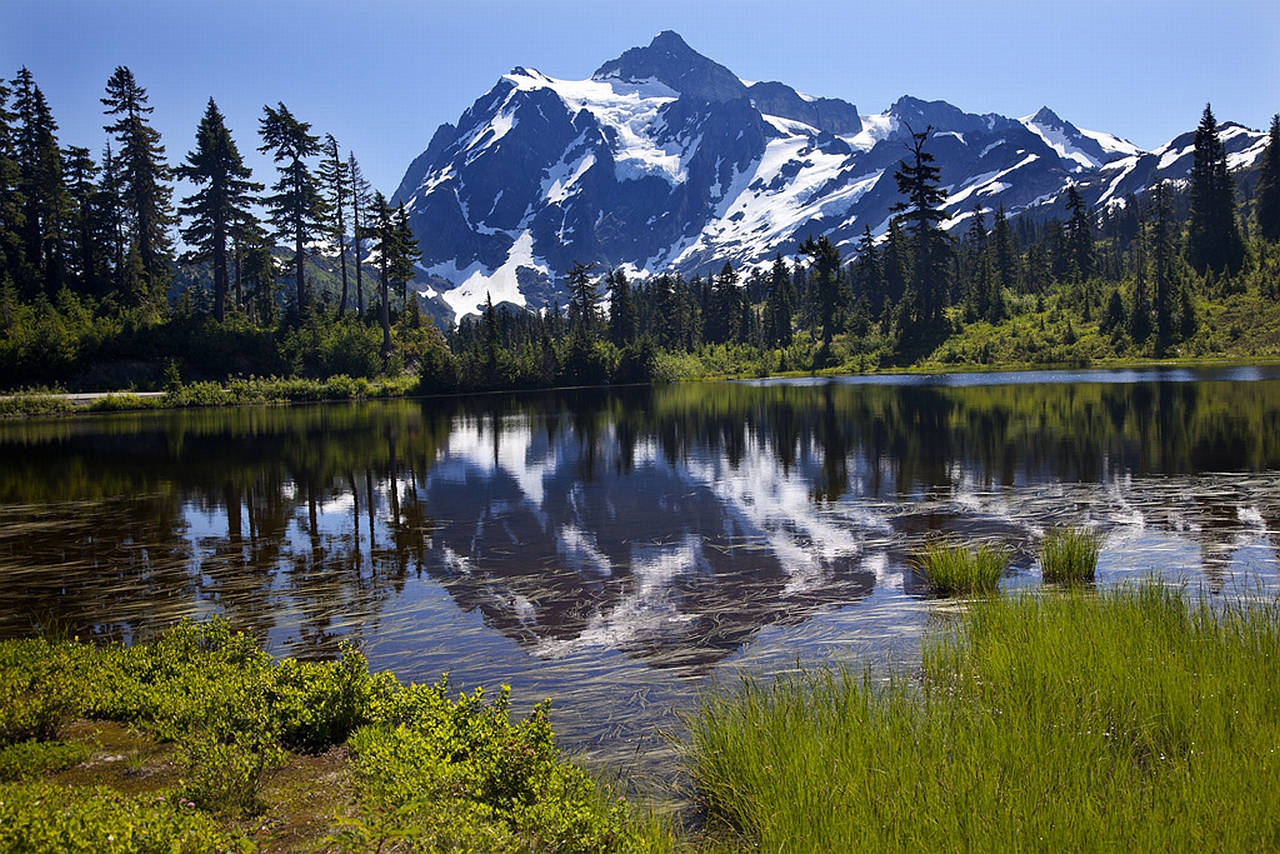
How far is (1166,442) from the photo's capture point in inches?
992

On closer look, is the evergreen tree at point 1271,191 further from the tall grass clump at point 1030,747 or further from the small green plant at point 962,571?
the tall grass clump at point 1030,747

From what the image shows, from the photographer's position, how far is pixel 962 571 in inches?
454

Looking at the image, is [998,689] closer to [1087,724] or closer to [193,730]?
[1087,724]

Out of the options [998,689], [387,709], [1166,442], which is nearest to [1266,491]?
[1166,442]

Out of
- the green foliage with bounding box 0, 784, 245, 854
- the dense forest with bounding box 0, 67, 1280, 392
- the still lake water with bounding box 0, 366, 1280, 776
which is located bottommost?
the still lake water with bounding box 0, 366, 1280, 776

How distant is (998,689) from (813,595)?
15.7 ft

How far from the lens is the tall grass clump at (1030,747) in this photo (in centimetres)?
479

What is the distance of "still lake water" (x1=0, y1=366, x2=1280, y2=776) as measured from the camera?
9969mm

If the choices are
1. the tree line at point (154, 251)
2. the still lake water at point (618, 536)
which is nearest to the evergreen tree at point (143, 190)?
the tree line at point (154, 251)

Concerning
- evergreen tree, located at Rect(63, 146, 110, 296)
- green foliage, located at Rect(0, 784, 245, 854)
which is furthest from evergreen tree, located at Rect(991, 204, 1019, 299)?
green foliage, located at Rect(0, 784, 245, 854)

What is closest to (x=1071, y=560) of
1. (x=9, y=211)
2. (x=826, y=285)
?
(x=9, y=211)

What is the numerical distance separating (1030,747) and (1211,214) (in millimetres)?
128543

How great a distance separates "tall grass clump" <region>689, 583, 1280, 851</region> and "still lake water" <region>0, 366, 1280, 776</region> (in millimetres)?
1345

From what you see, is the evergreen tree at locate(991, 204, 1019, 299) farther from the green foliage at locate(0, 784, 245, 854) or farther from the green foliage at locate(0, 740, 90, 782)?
the green foliage at locate(0, 784, 245, 854)
